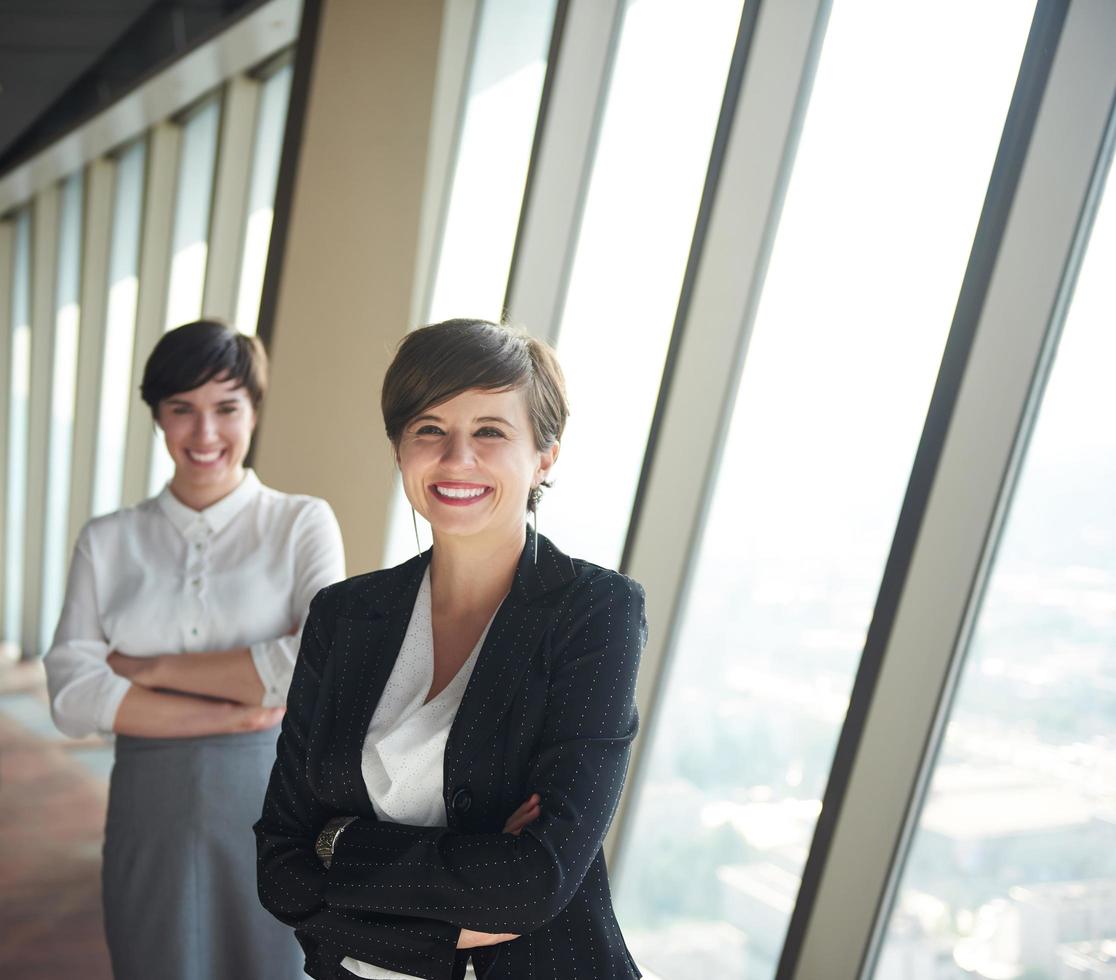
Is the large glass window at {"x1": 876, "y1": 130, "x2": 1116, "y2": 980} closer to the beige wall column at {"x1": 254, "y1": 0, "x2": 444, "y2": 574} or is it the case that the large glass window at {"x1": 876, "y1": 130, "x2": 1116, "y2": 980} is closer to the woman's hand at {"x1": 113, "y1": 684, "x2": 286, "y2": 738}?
the woman's hand at {"x1": 113, "y1": 684, "x2": 286, "y2": 738}

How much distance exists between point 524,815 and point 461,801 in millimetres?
95

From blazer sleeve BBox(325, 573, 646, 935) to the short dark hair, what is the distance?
3.81 feet

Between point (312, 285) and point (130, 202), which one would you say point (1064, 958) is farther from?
point (130, 202)

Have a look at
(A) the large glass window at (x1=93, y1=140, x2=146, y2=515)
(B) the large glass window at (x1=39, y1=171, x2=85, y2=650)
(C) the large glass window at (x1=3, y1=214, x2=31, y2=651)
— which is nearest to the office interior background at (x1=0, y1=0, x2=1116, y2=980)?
(A) the large glass window at (x1=93, y1=140, x2=146, y2=515)

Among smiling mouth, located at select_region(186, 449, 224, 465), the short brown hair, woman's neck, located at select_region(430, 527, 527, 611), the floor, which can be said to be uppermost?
the short brown hair

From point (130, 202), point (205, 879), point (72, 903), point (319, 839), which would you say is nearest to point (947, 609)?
point (319, 839)

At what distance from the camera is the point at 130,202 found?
24.8 feet

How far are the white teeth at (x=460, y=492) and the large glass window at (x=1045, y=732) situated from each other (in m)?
1.30

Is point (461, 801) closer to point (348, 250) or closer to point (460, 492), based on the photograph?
point (460, 492)

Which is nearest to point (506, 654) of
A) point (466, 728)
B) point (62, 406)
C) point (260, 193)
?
point (466, 728)

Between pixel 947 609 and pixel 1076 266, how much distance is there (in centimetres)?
76

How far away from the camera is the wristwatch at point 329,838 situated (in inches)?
56.7

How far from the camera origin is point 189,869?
207 centimetres

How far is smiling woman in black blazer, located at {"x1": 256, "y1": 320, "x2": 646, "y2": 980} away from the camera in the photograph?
53.5 inches
